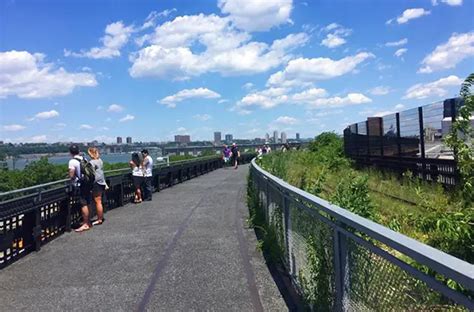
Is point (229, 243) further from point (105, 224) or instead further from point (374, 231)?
point (374, 231)

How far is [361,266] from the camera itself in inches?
135

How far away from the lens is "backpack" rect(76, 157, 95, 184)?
417 inches

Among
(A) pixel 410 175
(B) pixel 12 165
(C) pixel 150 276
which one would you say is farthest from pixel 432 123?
(B) pixel 12 165

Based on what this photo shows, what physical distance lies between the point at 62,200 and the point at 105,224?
4.69 ft

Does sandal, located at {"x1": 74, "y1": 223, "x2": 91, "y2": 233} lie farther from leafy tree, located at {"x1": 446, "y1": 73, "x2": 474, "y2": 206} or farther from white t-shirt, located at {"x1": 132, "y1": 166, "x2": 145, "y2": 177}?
leafy tree, located at {"x1": 446, "y1": 73, "x2": 474, "y2": 206}

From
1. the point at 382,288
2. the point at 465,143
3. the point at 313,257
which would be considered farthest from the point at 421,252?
the point at 465,143

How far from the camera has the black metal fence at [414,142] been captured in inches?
501

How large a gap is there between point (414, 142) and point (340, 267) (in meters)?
14.2

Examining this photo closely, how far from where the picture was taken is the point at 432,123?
14539 millimetres

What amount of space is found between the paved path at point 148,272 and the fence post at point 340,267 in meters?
1.70

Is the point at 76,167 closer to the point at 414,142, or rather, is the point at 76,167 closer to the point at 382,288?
the point at 382,288

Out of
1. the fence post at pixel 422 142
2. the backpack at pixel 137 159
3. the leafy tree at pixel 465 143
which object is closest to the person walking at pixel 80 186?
the backpack at pixel 137 159

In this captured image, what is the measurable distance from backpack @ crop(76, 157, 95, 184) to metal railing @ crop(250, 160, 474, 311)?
18.8 feet

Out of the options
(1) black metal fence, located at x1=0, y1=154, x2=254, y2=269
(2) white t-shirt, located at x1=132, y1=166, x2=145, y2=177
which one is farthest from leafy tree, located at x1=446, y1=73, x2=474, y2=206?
(2) white t-shirt, located at x1=132, y1=166, x2=145, y2=177
